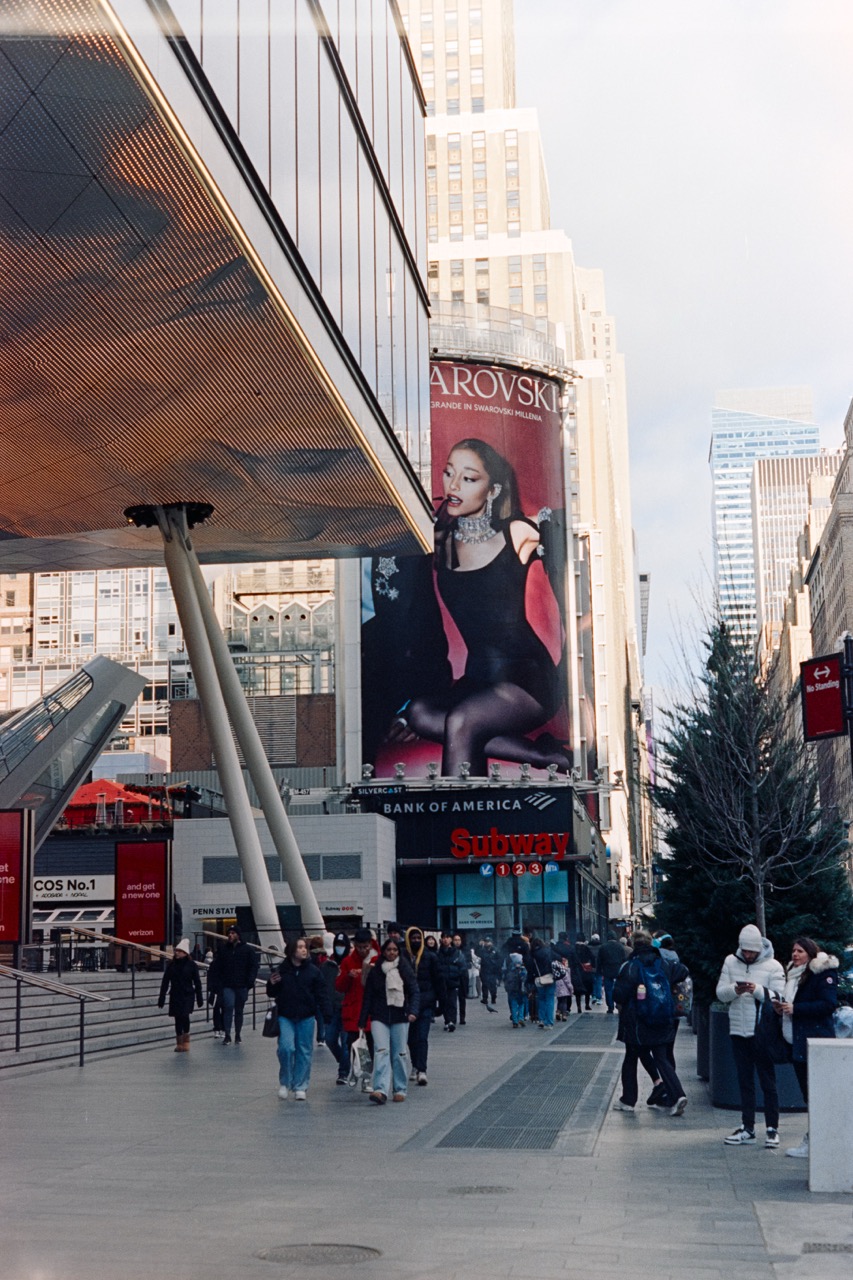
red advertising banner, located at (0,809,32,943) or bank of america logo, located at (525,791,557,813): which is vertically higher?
bank of america logo, located at (525,791,557,813)

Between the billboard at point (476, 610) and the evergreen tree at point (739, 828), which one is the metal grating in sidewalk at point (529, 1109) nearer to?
the evergreen tree at point (739, 828)

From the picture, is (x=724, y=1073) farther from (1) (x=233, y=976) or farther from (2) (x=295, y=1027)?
(1) (x=233, y=976)

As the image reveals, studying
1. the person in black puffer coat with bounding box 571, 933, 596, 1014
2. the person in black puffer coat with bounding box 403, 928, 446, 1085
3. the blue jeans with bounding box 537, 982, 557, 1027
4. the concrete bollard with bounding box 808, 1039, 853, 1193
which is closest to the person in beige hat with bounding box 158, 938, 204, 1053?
the person in black puffer coat with bounding box 403, 928, 446, 1085

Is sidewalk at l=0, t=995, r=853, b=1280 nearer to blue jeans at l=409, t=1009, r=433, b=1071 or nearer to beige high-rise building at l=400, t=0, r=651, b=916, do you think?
blue jeans at l=409, t=1009, r=433, b=1071

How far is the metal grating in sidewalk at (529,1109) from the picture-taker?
39.9 ft

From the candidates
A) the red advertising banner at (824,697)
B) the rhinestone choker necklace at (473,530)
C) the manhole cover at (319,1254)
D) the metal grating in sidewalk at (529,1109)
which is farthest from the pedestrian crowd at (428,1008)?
the rhinestone choker necklace at (473,530)

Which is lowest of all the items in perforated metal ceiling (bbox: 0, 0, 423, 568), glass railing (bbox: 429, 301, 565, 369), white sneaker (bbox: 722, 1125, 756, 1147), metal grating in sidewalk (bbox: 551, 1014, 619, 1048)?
metal grating in sidewalk (bbox: 551, 1014, 619, 1048)

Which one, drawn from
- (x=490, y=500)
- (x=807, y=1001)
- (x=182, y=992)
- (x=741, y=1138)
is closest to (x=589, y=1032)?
(x=182, y=992)

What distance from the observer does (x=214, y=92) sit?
1858 cm

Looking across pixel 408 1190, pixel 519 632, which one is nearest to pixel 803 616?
pixel 519 632

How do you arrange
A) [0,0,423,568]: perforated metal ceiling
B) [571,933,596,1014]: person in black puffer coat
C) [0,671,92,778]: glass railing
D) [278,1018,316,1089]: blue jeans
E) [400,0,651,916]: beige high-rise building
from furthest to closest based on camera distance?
[400,0,651,916]: beige high-rise building
[0,671,92,778]: glass railing
[571,933,596,1014]: person in black puffer coat
[0,0,423,568]: perforated metal ceiling
[278,1018,316,1089]: blue jeans

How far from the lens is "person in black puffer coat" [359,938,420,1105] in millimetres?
14812

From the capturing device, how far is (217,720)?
38062mm

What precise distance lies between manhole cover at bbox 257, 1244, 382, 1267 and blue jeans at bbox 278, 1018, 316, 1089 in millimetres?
7234
